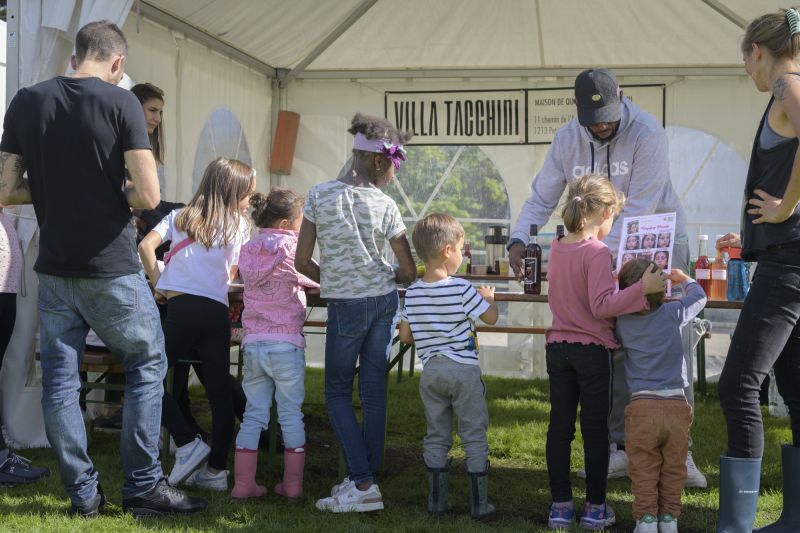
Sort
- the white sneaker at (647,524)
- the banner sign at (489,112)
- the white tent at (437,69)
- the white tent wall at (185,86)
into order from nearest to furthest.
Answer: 1. the white sneaker at (647,524)
2. the white tent wall at (185,86)
3. the white tent at (437,69)
4. the banner sign at (489,112)

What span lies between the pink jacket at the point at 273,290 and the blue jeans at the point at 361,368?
223 mm

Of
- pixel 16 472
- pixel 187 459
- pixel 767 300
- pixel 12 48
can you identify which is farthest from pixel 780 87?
pixel 12 48

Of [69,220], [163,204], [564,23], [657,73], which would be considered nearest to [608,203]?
[69,220]

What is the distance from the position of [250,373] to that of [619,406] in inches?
66.9

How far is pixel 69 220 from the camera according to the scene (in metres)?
3.41

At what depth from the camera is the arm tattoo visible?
292 centimetres

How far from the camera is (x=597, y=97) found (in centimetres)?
394

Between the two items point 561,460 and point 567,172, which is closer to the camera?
point 561,460

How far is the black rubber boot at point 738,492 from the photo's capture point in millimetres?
3100

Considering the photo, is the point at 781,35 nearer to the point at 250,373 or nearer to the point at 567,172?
the point at 567,172

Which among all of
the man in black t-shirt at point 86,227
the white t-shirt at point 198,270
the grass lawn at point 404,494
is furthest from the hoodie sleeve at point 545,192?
the man in black t-shirt at point 86,227

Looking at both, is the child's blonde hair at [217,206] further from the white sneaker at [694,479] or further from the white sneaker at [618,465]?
the white sneaker at [694,479]

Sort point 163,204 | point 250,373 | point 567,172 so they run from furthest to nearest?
point 163,204, point 567,172, point 250,373

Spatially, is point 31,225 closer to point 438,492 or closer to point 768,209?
point 438,492
